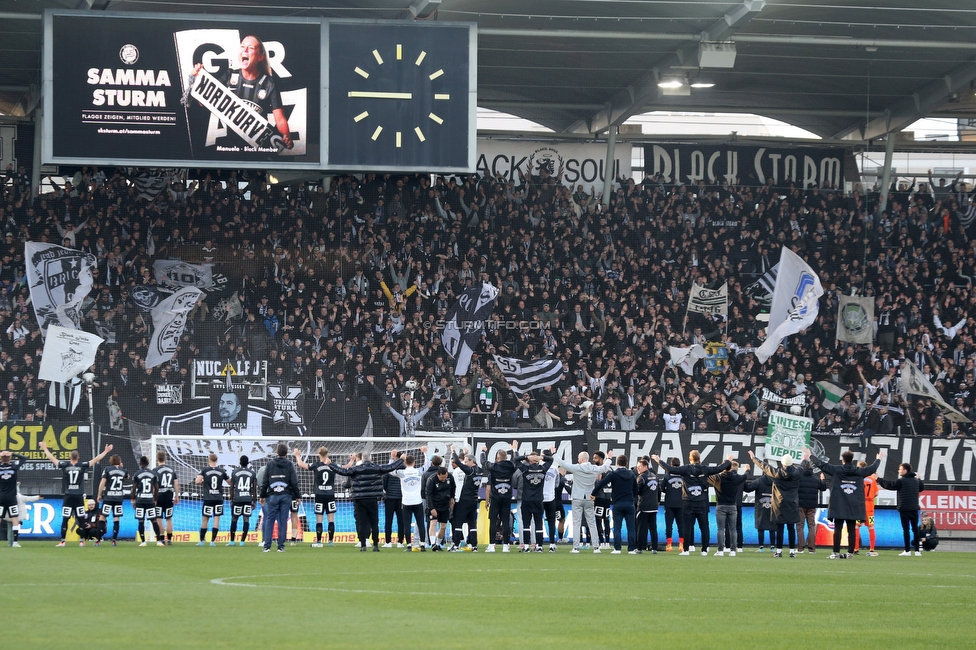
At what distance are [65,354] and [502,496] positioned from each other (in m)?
12.6

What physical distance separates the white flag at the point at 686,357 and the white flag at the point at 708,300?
60.2 inches

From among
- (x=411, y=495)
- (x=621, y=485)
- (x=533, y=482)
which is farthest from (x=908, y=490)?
(x=411, y=495)

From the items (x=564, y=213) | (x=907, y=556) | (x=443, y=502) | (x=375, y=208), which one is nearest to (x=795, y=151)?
(x=564, y=213)

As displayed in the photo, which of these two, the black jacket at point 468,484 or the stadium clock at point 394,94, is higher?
the stadium clock at point 394,94

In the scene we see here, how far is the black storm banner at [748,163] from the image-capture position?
132 feet

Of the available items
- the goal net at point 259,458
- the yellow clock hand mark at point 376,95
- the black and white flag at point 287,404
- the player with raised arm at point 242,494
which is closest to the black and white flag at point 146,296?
the black and white flag at point 287,404

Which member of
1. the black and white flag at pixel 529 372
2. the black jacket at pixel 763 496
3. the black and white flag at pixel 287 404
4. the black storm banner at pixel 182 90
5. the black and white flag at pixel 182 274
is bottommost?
the black jacket at pixel 763 496

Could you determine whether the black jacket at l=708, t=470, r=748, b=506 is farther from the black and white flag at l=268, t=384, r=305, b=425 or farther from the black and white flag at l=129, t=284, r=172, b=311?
the black and white flag at l=129, t=284, r=172, b=311

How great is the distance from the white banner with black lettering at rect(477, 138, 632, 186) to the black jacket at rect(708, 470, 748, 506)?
18516mm

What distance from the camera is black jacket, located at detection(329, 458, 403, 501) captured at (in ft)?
71.1

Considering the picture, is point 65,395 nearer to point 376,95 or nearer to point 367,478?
point 376,95

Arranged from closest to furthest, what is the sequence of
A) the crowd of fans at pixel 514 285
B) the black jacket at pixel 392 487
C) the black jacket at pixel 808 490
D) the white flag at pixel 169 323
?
the black jacket at pixel 392 487, the black jacket at pixel 808 490, the white flag at pixel 169 323, the crowd of fans at pixel 514 285

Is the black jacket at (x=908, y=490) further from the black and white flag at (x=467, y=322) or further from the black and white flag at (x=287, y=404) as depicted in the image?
the black and white flag at (x=287, y=404)

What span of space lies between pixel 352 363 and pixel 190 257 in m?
5.22
